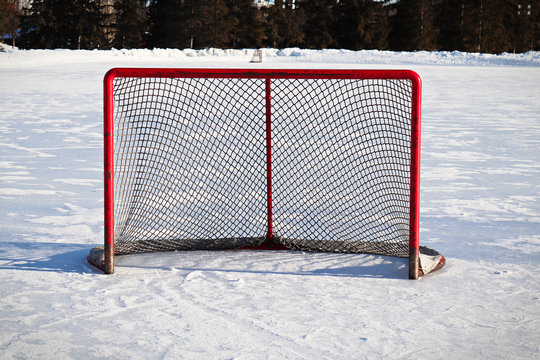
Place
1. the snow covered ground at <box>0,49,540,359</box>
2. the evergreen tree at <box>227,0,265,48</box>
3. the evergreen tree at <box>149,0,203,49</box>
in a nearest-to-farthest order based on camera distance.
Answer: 1. the snow covered ground at <box>0,49,540,359</box>
2. the evergreen tree at <box>149,0,203,49</box>
3. the evergreen tree at <box>227,0,265,48</box>

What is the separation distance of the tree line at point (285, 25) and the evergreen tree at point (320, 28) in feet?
0.28

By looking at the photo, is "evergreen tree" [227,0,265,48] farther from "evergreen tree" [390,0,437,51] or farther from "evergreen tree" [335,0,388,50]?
"evergreen tree" [390,0,437,51]

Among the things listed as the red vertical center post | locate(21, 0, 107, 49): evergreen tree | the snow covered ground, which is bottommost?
the snow covered ground

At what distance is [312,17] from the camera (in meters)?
53.3

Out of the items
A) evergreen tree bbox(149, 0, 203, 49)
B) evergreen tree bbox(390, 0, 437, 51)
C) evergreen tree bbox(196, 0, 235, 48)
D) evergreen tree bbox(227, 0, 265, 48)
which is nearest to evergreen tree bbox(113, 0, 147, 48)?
evergreen tree bbox(149, 0, 203, 49)

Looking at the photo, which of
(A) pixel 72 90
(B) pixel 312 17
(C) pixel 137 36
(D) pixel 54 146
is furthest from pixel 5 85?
(B) pixel 312 17

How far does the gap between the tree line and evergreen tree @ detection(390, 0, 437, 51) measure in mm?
80

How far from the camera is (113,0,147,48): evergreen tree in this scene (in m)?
46.3

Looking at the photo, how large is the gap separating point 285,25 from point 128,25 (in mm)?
14534

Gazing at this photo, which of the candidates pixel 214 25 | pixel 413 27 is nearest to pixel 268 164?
pixel 214 25

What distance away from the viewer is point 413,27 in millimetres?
50281

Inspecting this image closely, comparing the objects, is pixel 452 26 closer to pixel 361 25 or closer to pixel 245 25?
pixel 361 25

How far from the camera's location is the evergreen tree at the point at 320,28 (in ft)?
171

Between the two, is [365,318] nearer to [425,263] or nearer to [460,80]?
[425,263]
